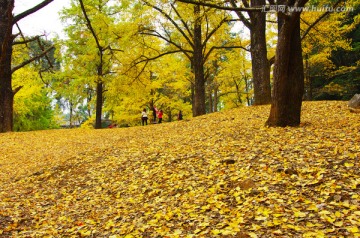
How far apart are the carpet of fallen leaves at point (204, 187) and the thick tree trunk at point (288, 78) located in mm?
428

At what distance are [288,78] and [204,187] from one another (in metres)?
3.74

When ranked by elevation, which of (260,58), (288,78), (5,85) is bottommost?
(288,78)

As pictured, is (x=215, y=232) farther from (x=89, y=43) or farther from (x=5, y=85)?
(x=89, y=43)

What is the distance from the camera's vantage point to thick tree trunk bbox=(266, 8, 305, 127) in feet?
22.2

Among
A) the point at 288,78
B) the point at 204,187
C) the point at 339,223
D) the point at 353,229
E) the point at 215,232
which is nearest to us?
the point at 353,229

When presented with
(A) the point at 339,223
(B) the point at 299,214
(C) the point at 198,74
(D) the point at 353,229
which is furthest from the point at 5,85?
(D) the point at 353,229

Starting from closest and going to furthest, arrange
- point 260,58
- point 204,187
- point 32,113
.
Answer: point 204,187 → point 260,58 → point 32,113

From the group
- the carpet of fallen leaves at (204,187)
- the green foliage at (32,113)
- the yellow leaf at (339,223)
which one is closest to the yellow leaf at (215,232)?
the carpet of fallen leaves at (204,187)

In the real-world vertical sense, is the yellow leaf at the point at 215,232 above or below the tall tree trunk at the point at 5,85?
below

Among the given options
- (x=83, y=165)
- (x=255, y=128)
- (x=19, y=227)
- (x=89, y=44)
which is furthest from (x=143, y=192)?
(x=89, y=44)

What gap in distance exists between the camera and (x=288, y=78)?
6.89 meters

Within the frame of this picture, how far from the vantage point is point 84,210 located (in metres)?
4.86

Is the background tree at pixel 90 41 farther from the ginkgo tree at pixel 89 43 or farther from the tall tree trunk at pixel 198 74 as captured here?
the tall tree trunk at pixel 198 74

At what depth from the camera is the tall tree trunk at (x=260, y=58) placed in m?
11.2
